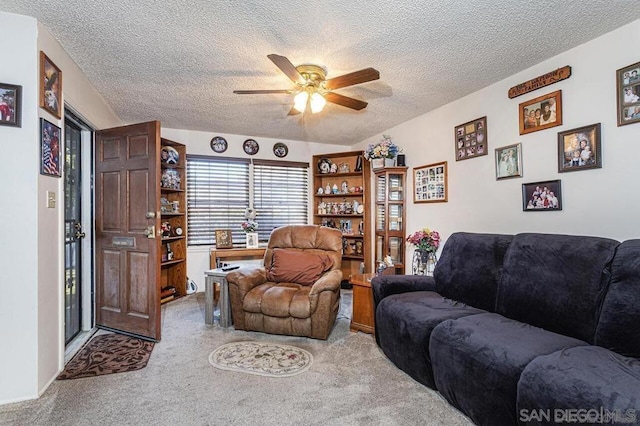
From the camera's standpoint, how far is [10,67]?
199 centimetres

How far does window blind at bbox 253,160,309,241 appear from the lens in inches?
206

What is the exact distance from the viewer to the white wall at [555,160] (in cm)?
215

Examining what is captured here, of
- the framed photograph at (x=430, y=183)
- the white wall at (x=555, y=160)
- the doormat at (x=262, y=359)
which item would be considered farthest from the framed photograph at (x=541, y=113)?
the doormat at (x=262, y=359)

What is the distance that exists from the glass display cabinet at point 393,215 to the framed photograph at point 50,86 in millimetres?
3452

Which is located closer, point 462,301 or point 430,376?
point 430,376

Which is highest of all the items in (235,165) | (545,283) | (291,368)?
(235,165)

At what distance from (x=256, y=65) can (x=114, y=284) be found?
8.30 feet

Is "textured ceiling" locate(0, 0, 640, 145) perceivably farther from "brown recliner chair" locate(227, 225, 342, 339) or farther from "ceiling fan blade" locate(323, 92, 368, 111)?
"brown recliner chair" locate(227, 225, 342, 339)

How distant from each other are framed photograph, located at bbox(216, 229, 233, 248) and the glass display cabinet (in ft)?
Result: 7.32

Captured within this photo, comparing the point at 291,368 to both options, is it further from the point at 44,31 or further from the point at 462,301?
the point at 44,31

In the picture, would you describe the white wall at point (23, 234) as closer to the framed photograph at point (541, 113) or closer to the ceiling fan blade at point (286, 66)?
the ceiling fan blade at point (286, 66)

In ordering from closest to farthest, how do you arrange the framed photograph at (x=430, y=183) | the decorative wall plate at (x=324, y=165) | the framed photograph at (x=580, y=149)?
the framed photograph at (x=580, y=149), the framed photograph at (x=430, y=183), the decorative wall plate at (x=324, y=165)

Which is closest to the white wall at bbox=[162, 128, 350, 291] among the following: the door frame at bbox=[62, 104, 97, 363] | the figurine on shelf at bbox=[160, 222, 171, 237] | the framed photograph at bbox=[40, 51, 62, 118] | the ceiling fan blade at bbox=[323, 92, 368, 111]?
the figurine on shelf at bbox=[160, 222, 171, 237]

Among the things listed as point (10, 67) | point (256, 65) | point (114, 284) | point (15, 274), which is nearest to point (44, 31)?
point (10, 67)
